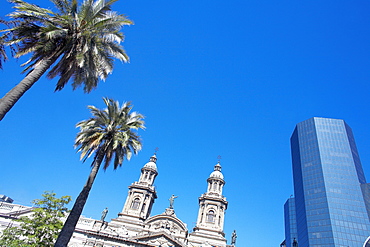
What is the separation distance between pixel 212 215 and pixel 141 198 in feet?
55.0

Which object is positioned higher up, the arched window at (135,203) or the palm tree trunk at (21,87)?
the arched window at (135,203)

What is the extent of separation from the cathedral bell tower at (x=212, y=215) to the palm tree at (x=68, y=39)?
4644 cm

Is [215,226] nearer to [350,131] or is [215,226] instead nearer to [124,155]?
[124,155]

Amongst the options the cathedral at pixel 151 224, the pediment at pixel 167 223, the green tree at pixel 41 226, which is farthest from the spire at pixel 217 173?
the green tree at pixel 41 226

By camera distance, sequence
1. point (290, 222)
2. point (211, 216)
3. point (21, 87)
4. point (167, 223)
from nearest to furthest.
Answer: point (21, 87) → point (167, 223) → point (211, 216) → point (290, 222)

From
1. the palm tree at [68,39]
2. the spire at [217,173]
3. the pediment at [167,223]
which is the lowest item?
the palm tree at [68,39]

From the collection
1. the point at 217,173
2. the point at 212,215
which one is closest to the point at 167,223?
the point at 212,215

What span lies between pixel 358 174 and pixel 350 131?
72.6ft

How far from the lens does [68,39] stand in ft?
45.9

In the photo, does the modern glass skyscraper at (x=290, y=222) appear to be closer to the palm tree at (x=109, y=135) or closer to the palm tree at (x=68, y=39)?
the palm tree at (x=109, y=135)

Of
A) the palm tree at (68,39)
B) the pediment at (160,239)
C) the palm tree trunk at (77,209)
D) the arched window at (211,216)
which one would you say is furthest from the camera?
the arched window at (211,216)

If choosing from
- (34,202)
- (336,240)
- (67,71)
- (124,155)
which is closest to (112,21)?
(67,71)

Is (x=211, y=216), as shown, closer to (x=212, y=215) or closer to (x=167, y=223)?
(x=212, y=215)

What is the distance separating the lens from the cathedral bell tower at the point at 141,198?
5759 cm
